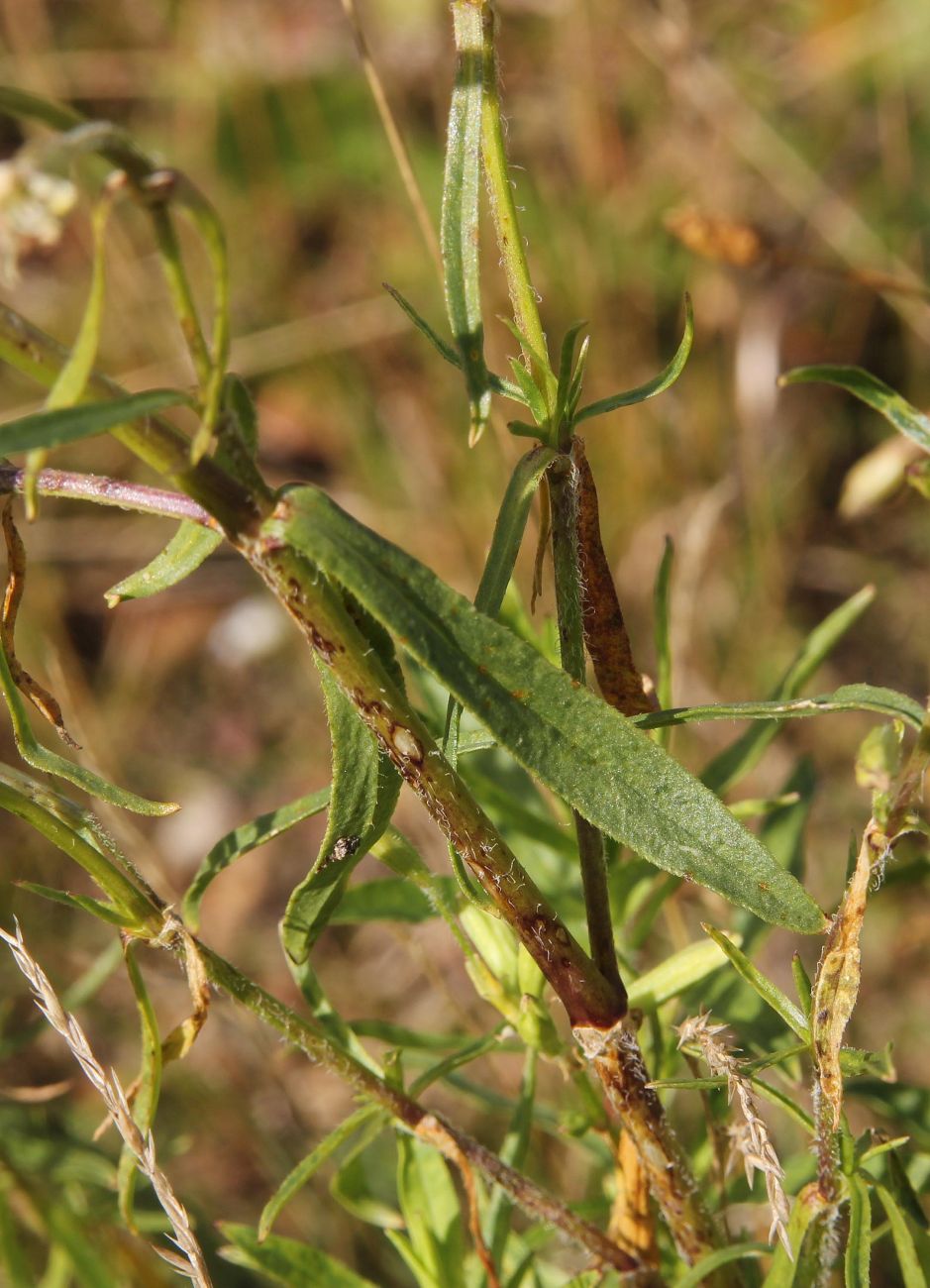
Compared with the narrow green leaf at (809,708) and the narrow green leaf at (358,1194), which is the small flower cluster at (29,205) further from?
the narrow green leaf at (358,1194)

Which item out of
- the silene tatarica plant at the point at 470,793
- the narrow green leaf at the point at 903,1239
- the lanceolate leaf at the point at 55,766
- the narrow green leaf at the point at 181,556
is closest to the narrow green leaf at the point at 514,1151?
the silene tatarica plant at the point at 470,793

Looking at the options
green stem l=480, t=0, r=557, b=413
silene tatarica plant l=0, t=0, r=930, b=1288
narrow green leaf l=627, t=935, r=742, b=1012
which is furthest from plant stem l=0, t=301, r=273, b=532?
narrow green leaf l=627, t=935, r=742, b=1012

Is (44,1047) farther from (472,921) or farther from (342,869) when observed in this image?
(342,869)

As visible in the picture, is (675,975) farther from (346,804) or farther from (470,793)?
(346,804)

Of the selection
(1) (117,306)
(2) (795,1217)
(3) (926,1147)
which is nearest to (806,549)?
(1) (117,306)

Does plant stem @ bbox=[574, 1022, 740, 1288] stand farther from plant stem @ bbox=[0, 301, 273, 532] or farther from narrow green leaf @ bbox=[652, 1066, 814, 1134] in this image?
plant stem @ bbox=[0, 301, 273, 532]
